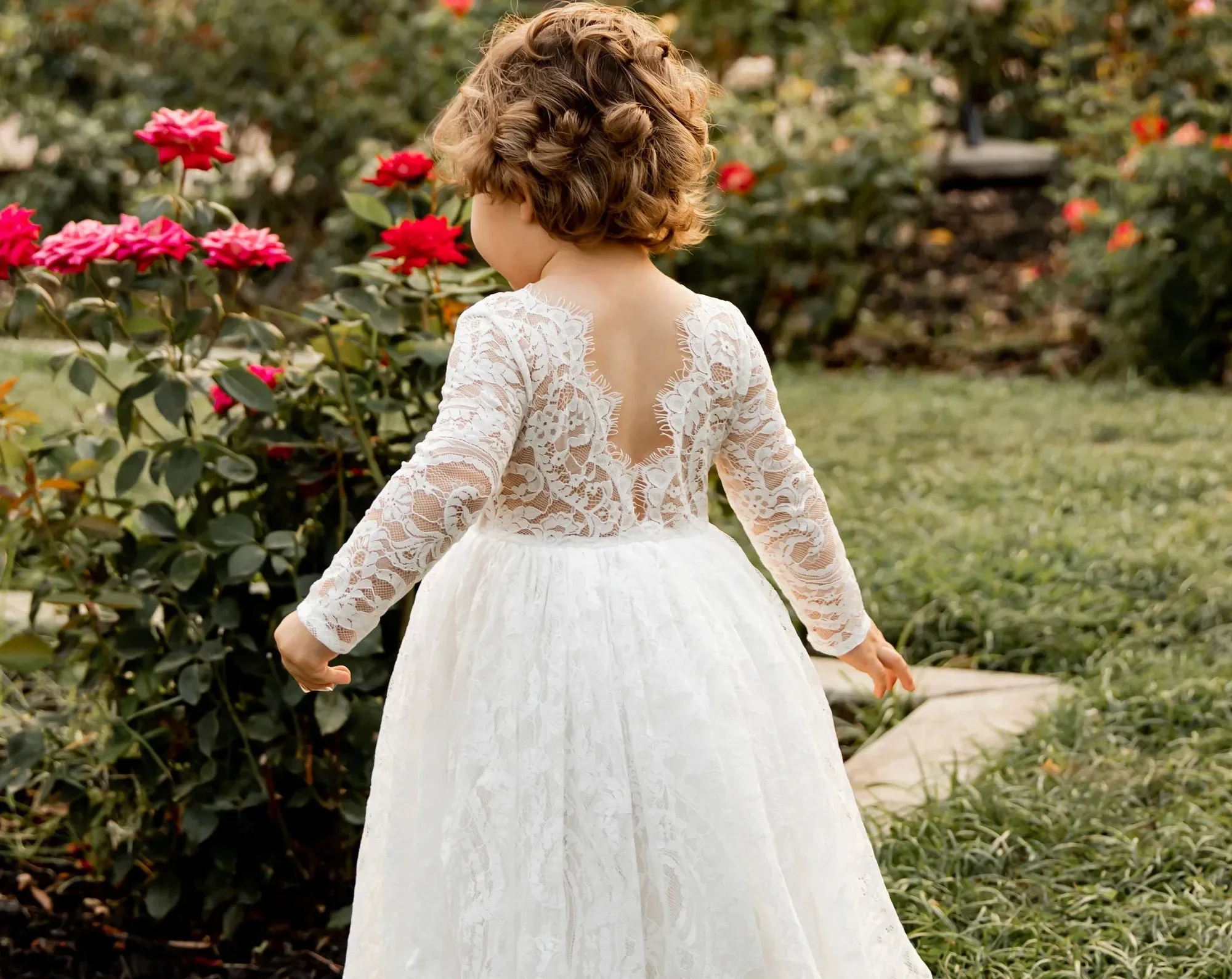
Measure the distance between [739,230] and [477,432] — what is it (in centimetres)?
489

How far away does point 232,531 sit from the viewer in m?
2.12

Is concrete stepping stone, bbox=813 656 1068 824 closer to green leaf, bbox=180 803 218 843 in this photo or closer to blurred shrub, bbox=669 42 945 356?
green leaf, bbox=180 803 218 843

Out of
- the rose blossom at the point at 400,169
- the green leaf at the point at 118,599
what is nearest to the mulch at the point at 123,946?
the green leaf at the point at 118,599

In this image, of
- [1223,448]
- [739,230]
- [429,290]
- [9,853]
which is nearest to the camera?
[429,290]

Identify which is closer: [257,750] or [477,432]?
[477,432]

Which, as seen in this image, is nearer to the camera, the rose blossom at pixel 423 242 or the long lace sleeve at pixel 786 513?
the long lace sleeve at pixel 786 513

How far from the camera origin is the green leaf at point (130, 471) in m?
2.15

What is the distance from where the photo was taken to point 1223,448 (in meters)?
4.45

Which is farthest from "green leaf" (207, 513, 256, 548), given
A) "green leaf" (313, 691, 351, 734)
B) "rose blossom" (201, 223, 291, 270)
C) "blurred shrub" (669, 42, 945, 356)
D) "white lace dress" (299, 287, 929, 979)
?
"blurred shrub" (669, 42, 945, 356)

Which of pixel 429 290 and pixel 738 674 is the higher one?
pixel 429 290

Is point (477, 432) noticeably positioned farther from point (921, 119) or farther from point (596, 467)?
point (921, 119)

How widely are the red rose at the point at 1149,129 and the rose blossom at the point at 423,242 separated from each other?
453 centimetres

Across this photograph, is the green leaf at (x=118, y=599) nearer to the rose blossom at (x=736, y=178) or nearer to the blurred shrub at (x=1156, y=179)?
the rose blossom at (x=736, y=178)

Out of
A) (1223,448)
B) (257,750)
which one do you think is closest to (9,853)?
(257,750)
